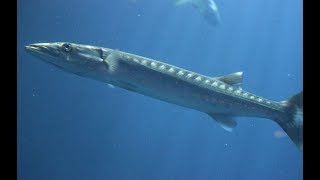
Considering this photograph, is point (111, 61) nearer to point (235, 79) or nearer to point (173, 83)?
point (173, 83)

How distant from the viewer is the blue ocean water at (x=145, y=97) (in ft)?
43.8

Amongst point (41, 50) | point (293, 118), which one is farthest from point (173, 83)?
point (41, 50)

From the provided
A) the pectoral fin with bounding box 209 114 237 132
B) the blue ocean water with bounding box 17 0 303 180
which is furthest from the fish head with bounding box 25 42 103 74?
the blue ocean water with bounding box 17 0 303 180

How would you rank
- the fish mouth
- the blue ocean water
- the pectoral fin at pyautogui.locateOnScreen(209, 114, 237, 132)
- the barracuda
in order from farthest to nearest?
the blue ocean water, the pectoral fin at pyautogui.locateOnScreen(209, 114, 237, 132), the barracuda, the fish mouth

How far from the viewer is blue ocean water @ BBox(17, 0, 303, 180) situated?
13344 mm

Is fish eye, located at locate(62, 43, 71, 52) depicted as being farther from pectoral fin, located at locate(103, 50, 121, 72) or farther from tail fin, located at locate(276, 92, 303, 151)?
tail fin, located at locate(276, 92, 303, 151)

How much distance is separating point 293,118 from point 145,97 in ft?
41.4

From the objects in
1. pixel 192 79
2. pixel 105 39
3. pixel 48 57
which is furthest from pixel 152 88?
pixel 105 39

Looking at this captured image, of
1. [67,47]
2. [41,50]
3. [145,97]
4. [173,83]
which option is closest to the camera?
[41,50]

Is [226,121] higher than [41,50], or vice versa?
[41,50]

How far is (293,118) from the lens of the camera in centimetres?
530

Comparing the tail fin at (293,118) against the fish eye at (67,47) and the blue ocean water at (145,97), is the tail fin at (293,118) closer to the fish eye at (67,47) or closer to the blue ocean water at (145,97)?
the fish eye at (67,47)

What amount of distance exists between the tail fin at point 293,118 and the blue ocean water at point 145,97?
8.69m
